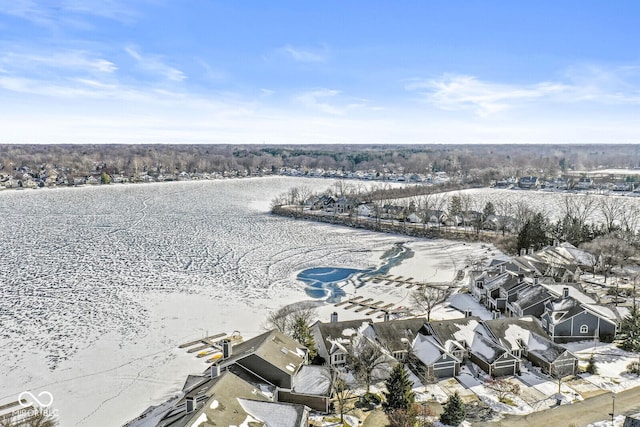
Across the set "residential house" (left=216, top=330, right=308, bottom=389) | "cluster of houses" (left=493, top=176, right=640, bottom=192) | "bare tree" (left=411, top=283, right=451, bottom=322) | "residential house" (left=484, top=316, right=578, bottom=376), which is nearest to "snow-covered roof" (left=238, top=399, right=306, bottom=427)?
"residential house" (left=216, top=330, right=308, bottom=389)

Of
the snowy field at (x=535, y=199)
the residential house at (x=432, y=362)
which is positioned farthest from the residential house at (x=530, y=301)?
the snowy field at (x=535, y=199)

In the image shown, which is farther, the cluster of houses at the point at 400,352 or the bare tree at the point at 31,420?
the bare tree at the point at 31,420

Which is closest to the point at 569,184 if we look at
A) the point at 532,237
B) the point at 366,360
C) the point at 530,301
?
the point at 532,237

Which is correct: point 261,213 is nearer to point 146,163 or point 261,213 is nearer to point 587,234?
point 587,234

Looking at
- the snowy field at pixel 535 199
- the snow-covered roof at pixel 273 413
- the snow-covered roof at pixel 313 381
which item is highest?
the snowy field at pixel 535 199

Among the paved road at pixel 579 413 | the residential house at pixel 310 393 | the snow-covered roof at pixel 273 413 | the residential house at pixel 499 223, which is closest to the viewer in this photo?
the snow-covered roof at pixel 273 413

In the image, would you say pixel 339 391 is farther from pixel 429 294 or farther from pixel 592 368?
pixel 429 294

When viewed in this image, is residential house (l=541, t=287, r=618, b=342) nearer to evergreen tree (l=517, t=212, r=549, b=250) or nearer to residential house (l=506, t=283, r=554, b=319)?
residential house (l=506, t=283, r=554, b=319)

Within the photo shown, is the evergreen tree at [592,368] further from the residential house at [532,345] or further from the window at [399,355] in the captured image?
the window at [399,355]
